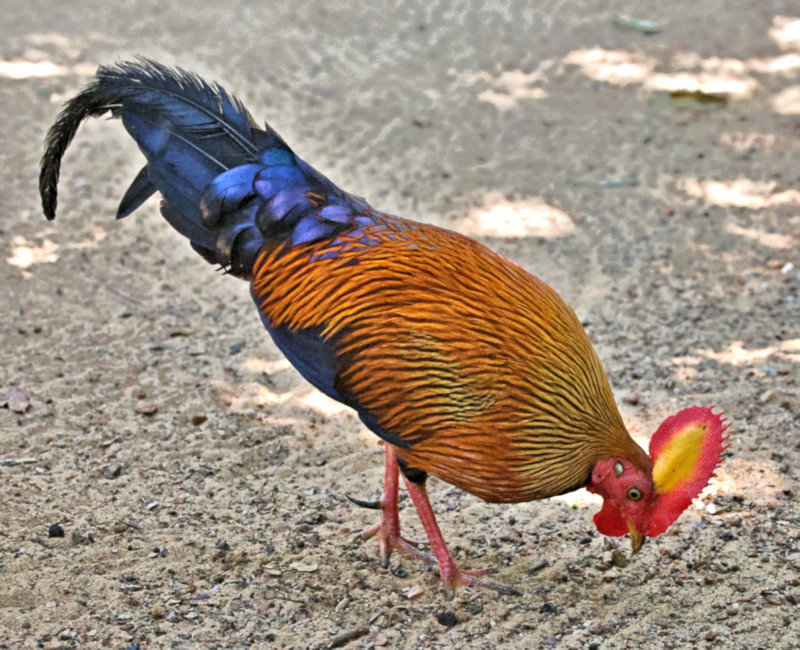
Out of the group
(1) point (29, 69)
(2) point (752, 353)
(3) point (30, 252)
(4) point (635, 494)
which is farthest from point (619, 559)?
(1) point (29, 69)

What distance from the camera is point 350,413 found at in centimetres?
520

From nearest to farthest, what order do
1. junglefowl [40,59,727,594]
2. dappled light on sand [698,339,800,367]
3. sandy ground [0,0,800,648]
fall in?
1. junglefowl [40,59,727,594]
2. sandy ground [0,0,800,648]
3. dappled light on sand [698,339,800,367]

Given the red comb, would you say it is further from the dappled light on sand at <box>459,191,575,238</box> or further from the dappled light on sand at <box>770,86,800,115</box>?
the dappled light on sand at <box>770,86,800,115</box>

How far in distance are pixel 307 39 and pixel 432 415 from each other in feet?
21.3

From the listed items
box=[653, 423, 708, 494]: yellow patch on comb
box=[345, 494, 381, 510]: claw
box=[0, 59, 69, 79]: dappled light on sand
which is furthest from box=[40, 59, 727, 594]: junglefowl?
box=[0, 59, 69, 79]: dappled light on sand

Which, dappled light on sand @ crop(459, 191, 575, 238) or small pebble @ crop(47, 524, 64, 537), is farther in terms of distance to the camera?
dappled light on sand @ crop(459, 191, 575, 238)

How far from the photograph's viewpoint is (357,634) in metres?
3.74

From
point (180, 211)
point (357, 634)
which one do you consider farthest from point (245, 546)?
point (180, 211)

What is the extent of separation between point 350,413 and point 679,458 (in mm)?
2251

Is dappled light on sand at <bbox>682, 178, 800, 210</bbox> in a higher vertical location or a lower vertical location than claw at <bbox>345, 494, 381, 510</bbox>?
higher


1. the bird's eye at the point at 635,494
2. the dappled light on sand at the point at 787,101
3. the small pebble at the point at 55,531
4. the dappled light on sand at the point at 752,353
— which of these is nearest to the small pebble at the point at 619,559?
the bird's eye at the point at 635,494

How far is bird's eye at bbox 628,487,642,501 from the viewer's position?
3426mm

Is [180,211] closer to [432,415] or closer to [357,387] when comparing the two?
[357,387]

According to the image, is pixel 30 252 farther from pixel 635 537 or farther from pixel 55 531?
pixel 635 537
